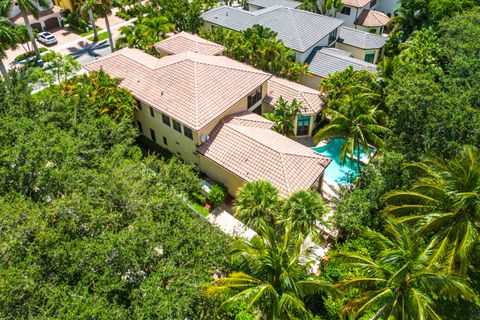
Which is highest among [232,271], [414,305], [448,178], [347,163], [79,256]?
[448,178]

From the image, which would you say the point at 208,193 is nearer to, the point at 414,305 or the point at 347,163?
the point at 347,163

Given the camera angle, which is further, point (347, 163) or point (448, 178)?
point (347, 163)

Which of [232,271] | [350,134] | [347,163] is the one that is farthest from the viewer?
[347,163]

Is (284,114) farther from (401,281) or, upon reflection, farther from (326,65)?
(401,281)

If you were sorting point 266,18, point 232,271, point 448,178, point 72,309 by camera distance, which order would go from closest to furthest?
1. point 72,309
2. point 448,178
3. point 232,271
4. point 266,18

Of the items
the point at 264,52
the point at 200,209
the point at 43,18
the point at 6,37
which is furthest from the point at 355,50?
the point at 43,18

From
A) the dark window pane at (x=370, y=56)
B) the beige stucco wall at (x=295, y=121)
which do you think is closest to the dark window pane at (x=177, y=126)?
the beige stucco wall at (x=295, y=121)

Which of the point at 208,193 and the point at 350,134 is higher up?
the point at 350,134

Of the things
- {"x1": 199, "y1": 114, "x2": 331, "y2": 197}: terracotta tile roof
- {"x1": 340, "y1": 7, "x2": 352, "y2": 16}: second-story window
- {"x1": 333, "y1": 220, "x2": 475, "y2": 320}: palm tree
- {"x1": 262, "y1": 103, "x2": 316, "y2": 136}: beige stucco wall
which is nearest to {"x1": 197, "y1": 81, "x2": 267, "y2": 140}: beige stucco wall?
{"x1": 199, "y1": 114, "x2": 331, "y2": 197}: terracotta tile roof

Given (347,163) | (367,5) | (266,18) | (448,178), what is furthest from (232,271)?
(367,5)
